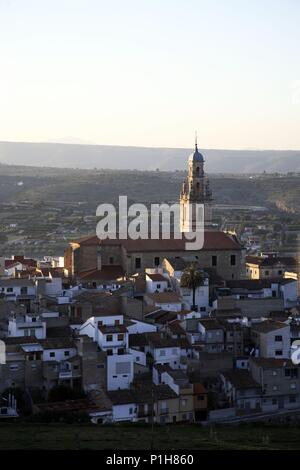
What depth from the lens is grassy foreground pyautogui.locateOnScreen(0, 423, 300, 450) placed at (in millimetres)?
21516

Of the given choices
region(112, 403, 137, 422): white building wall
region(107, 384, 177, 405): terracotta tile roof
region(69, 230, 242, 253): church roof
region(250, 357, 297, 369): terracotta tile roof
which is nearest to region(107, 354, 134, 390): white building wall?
region(107, 384, 177, 405): terracotta tile roof

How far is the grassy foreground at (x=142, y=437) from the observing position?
21.5 metres

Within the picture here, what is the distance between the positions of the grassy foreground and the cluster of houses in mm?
1388

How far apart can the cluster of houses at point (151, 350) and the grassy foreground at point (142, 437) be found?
4.55 feet

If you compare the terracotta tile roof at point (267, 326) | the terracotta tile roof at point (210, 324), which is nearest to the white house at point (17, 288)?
the terracotta tile roof at point (210, 324)

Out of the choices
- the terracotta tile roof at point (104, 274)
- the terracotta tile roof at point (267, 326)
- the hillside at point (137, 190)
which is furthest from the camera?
the hillside at point (137, 190)

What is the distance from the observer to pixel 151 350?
96.8 ft

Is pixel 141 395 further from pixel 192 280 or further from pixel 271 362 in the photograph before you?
pixel 192 280

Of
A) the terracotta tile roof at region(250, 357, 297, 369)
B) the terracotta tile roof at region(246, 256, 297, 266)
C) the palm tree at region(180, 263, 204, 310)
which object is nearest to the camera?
the terracotta tile roof at region(250, 357, 297, 369)

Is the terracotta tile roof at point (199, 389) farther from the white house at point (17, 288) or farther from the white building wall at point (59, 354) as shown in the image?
the white house at point (17, 288)

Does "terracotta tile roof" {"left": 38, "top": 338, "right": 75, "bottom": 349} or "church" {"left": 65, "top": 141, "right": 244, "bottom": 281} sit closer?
"terracotta tile roof" {"left": 38, "top": 338, "right": 75, "bottom": 349}

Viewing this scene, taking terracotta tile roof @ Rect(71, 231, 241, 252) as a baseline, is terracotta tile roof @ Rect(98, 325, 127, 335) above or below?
below

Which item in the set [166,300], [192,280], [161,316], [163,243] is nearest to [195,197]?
[163,243]

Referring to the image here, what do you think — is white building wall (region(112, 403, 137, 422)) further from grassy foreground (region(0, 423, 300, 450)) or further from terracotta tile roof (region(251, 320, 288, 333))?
terracotta tile roof (region(251, 320, 288, 333))
